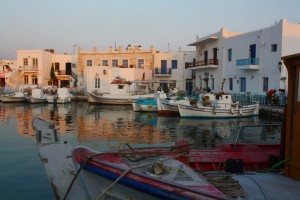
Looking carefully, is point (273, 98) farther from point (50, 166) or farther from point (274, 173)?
point (50, 166)

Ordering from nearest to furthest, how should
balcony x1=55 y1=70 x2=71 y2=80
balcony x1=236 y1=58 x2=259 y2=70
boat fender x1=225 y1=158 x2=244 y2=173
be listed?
boat fender x1=225 y1=158 x2=244 y2=173 → balcony x1=236 y1=58 x2=259 y2=70 → balcony x1=55 y1=70 x2=71 y2=80

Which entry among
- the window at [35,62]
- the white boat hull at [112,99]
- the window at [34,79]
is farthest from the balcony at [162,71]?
the window at [34,79]

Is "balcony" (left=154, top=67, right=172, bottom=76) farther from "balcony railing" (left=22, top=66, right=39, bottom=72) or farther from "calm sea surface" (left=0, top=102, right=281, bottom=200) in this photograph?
"calm sea surface" (left=0, top=102, right=281, bottom=200)

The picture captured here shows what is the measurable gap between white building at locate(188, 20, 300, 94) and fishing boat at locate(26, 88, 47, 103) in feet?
62.6

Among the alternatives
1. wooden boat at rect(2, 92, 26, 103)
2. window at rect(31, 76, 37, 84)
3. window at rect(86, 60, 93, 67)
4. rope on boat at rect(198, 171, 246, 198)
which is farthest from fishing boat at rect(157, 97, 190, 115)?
window at rect(31, 76, 37, 84)

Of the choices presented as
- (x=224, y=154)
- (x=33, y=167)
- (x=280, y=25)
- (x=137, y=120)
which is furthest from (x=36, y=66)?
(x=224, y=154)

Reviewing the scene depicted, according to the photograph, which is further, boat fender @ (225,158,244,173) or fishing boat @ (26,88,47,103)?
fishing boat @ (26,88,47,103)

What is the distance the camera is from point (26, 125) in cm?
2106

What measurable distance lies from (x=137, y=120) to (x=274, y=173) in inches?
734

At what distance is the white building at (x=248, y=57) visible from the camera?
2681 centimetres

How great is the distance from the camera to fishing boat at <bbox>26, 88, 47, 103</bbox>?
131 feet

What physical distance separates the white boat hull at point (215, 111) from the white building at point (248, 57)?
3996 millimetres

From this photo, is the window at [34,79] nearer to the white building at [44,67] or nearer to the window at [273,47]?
the white building at [44,67]

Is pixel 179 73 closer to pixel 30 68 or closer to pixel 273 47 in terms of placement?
pixel 273 47
